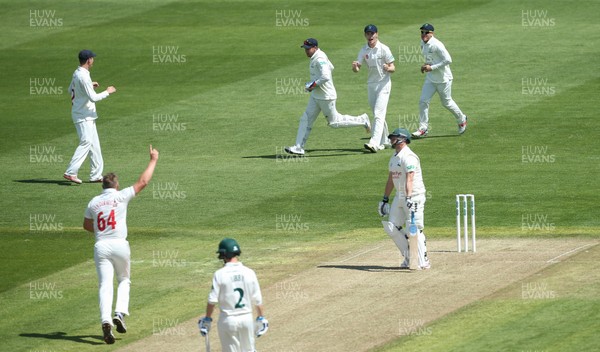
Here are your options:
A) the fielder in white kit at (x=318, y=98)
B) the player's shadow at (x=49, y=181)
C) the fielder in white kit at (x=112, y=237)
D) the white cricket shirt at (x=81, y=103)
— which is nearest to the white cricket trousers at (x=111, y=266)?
the fielder in white kit at (x=112, y=237)

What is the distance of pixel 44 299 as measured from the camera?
18.4m

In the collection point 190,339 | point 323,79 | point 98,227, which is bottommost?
point 190,339

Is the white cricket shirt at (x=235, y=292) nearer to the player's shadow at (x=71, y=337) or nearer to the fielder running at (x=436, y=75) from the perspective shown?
the player's shadow at (x=71, y=337)

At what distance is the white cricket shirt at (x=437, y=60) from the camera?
1086 inches

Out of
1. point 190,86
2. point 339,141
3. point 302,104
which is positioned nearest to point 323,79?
point 339,141

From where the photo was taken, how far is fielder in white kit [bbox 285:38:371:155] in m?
26.4

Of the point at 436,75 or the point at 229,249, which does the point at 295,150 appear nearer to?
the point at 436,75

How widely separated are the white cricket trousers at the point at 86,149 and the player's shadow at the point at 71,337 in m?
8.84

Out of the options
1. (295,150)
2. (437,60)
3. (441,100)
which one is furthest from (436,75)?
(295,150)

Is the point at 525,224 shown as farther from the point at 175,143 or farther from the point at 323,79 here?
the point at 175,143

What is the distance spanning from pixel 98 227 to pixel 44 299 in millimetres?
2430

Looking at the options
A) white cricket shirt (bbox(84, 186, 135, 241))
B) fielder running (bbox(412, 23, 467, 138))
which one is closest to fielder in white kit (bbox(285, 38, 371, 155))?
fielder running (bbox(412, 23, 467, 138))

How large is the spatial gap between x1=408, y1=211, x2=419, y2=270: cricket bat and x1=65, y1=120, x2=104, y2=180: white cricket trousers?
8.77 m

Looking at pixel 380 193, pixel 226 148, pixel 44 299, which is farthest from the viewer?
pixel 226 148
